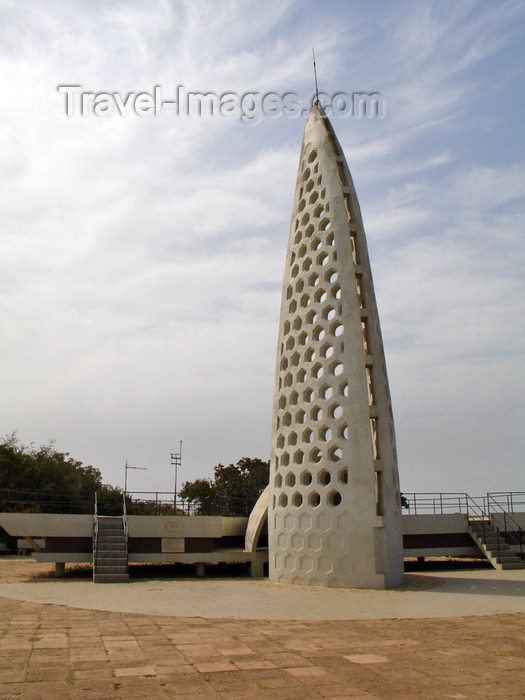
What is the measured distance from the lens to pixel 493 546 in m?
22.5

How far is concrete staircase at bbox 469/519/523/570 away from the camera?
21391mm

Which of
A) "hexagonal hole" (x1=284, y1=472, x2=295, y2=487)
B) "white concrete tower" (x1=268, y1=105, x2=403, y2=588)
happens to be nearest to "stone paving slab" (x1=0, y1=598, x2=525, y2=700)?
"white concrete tower" (x1=268, y1=105, x2=403, y2=588)

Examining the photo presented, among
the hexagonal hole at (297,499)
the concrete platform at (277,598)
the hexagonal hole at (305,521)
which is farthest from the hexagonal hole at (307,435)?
the concrete platform at (277,598)

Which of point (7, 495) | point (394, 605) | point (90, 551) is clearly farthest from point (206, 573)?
point (7, 495)

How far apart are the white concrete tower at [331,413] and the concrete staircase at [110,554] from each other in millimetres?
4215

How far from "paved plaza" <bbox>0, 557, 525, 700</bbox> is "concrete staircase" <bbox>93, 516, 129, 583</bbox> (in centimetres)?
283

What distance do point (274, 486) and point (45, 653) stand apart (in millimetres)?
11103

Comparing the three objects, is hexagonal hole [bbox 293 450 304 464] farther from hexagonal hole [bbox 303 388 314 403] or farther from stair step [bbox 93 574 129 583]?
stair step [bbox 93 574 129 583]

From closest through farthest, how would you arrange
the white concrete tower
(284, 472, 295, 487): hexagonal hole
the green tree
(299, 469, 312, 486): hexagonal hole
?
the white concrete tower, (299, 469, 312, 486): hexagonal hole, (284, 472, 295, 487): hexagonal hole, the green tree

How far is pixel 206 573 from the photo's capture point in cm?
2155

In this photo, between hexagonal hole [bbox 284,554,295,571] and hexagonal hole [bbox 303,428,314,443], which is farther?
hexagonal hole [bbox 303,428,314,443]

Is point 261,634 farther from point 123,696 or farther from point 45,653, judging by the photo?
point 123,696

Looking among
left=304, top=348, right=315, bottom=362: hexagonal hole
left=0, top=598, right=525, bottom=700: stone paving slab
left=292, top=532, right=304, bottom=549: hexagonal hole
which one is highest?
left=304, top=348, right=315, bottom=362: hexagonal hole

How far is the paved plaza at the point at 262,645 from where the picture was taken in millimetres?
6105
